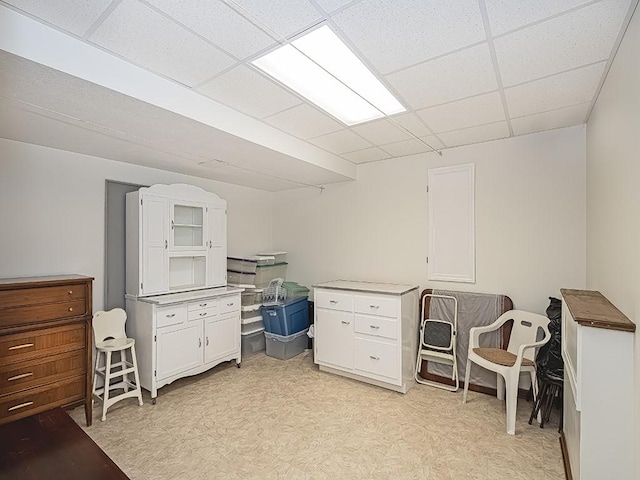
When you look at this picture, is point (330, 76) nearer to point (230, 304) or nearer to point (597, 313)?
point (597, 313)

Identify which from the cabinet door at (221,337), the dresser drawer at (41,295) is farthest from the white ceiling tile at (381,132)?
the dresser drawer at (41,295)

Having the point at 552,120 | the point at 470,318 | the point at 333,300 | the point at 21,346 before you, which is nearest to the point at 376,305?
the point at 333,300

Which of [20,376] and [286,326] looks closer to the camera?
[20,376]

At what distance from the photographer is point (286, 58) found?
203 centimetres

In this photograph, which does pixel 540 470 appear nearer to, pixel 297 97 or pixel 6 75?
pixel 297 97

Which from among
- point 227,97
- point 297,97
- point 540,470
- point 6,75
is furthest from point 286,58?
point 540,470

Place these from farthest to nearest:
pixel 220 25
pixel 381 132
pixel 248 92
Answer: pixel 381 132 → pixel 248 92 → pixel 220 25

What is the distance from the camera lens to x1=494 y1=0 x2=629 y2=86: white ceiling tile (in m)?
1.59

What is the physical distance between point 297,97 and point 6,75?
1664 millimetres

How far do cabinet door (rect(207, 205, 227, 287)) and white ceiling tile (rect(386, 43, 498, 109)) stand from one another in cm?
267

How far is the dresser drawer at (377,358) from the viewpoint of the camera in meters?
3.40

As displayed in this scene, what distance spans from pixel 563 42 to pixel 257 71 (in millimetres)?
1750

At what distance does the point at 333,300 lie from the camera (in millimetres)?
3867

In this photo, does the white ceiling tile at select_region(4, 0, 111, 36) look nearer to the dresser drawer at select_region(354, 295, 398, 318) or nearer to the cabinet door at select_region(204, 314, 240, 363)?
the cabinet door at select_region(204, 314, 240, 363)
